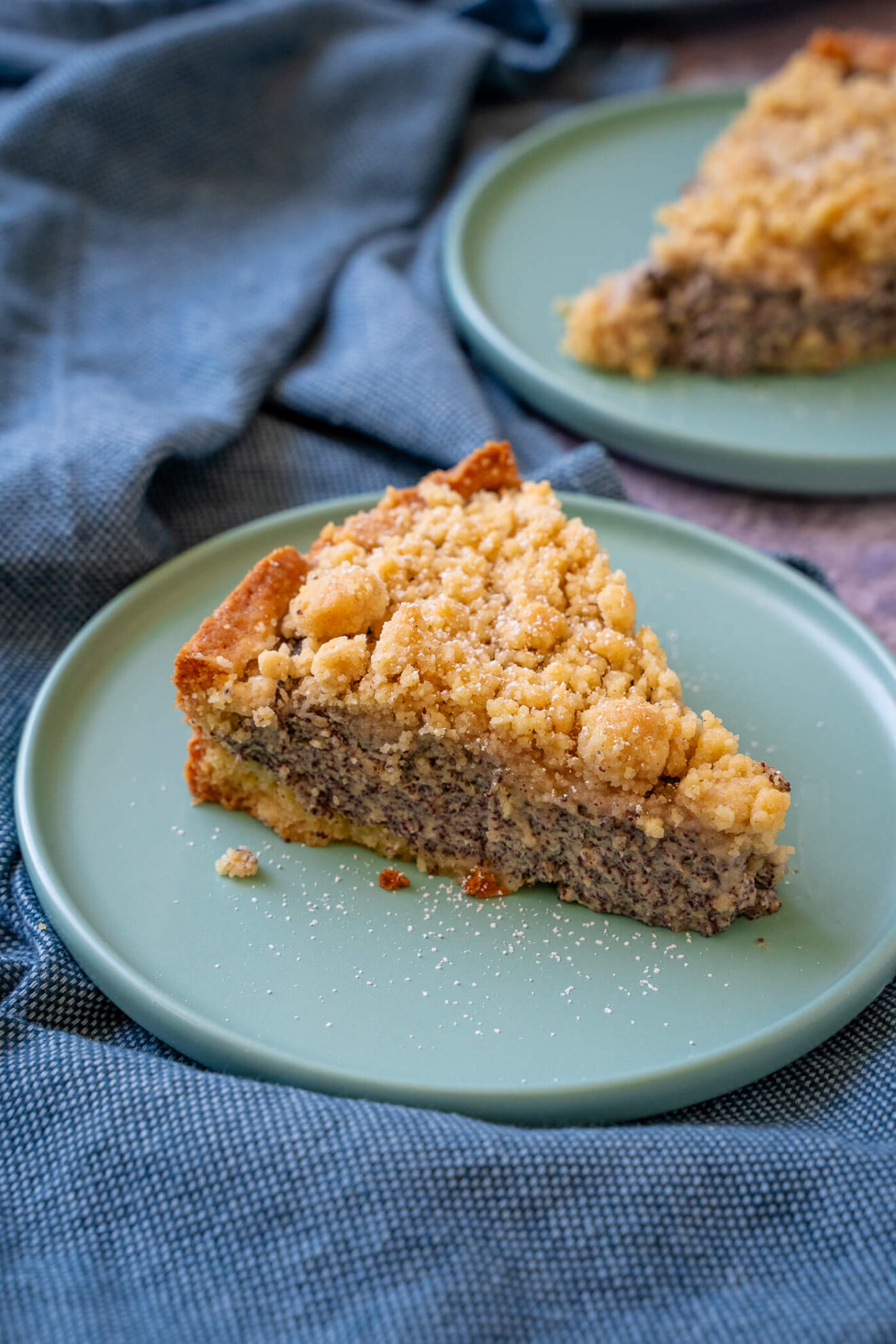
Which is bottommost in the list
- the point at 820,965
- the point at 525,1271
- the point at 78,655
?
the point at 78,655

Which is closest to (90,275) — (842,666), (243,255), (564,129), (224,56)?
(243,255)

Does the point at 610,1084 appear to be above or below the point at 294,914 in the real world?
above

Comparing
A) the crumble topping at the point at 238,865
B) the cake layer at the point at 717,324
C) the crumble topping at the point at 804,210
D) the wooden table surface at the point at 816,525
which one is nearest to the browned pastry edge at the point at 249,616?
the crumble topping at the point at 238,865

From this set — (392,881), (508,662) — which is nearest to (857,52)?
(508,662)

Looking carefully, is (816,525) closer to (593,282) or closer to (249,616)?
(593,282)

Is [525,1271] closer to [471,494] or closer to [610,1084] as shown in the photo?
[610,1084]

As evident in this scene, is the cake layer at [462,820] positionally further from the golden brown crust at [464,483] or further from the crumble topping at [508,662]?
the golden brown crust at [464,483]

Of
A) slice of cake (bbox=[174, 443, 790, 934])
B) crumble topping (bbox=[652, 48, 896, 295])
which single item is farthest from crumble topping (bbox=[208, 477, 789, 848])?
crumble topping (bbox=[652, 48, 896, 295])
